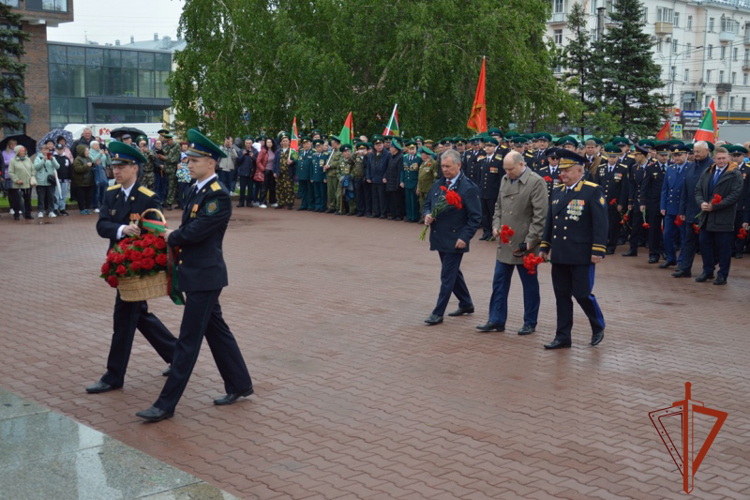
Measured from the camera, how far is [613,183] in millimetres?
16953

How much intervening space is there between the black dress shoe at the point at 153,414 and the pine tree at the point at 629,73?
3165 centimetres

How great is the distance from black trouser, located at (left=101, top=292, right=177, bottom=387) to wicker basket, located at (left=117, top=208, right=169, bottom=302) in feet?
1.25

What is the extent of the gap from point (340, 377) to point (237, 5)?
2425 cm

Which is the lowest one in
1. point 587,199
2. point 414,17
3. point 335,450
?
point 335,450

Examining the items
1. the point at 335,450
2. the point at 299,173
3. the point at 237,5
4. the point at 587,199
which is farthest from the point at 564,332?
the point at 237,5

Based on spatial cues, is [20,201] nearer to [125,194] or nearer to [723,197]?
[125,194]

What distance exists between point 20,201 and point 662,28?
71.9m

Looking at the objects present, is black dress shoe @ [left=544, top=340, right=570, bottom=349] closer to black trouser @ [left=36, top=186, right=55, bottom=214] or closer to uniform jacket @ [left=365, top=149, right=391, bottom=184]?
uniform jacket @ [left=365, top=149, right=391, bottom=184]

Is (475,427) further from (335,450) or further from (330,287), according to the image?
(330,287)

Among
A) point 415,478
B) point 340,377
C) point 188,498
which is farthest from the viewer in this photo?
point 340,377

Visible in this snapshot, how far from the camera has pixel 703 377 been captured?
313 inches

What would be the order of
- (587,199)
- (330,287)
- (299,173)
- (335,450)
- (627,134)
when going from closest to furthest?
(335,450), (587,199), (330,287), (299,173), (627,134)

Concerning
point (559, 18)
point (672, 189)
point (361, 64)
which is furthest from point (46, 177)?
point (559, 18)

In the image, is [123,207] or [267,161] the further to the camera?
[267,161]
